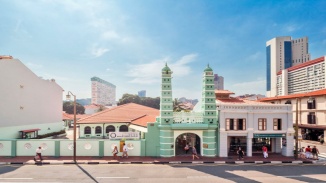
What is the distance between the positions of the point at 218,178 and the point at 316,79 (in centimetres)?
12305

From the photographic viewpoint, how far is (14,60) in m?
30.5

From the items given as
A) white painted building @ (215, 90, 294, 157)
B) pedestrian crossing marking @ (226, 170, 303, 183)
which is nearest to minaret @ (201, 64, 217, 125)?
white painted building @ (215, 90, 294, 157)

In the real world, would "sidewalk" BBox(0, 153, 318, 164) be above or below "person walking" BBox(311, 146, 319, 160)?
below

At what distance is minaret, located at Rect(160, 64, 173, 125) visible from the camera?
67.5 feet

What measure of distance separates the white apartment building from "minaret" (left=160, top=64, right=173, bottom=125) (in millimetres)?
100547

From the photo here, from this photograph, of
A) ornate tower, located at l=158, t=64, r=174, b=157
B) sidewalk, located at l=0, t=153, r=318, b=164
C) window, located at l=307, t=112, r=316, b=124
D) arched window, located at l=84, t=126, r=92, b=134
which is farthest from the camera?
window, located at l=307, t=112, r=316, b=124

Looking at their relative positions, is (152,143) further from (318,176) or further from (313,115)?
(313,115)

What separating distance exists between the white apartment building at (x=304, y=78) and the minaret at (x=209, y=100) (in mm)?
97482

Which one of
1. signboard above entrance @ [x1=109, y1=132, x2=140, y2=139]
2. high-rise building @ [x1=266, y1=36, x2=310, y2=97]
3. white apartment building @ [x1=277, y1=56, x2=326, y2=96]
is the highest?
high-rise building @ [x1=266, y1=36, x2=310, y2=97]

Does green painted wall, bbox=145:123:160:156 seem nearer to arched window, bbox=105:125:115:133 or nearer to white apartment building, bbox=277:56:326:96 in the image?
arched window, bbox=105:125:115:133

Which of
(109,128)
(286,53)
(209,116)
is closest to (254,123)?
(209,116)

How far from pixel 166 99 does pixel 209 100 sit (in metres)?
A: 4.40

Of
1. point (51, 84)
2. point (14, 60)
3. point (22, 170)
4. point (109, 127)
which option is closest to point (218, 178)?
point (22, 170)

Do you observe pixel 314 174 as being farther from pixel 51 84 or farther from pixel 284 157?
pixel 51 84
